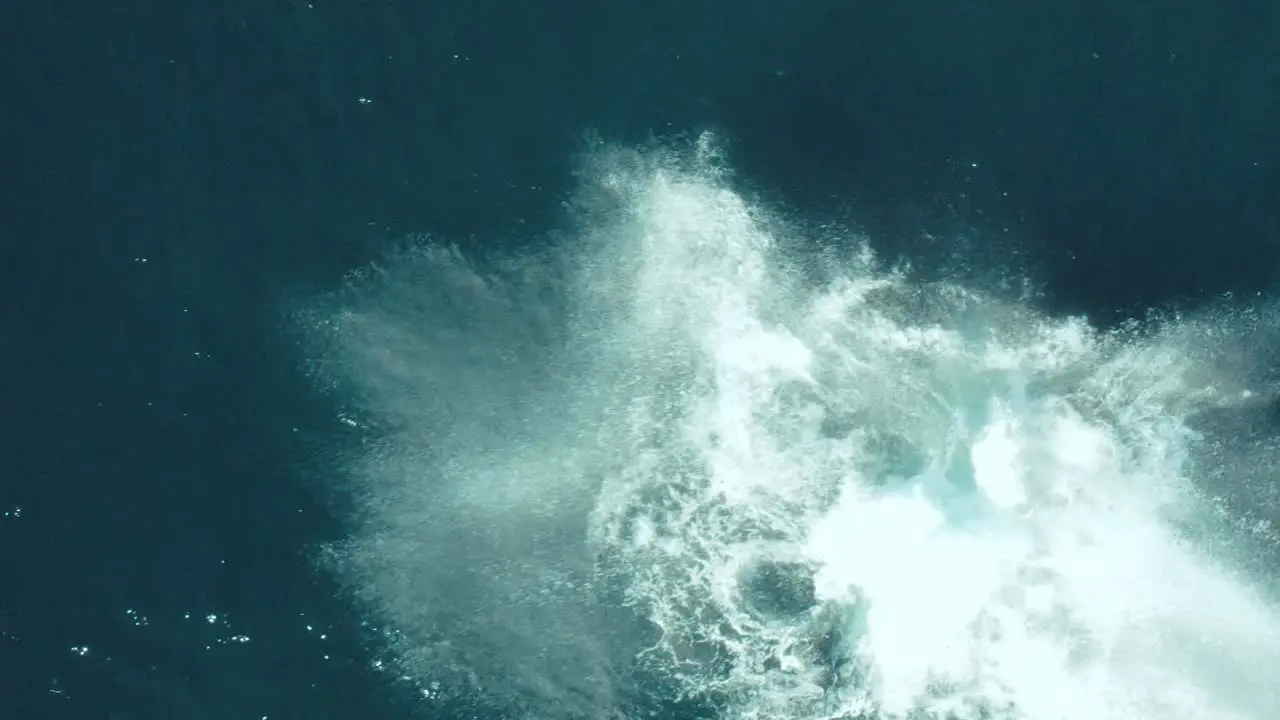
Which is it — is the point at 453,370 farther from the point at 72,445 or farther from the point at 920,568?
the point at 920,568

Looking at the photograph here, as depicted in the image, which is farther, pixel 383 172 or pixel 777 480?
pixel 383 172

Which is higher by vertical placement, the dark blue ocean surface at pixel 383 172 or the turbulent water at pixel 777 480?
the dark blue ocean surface at pixel 383 172

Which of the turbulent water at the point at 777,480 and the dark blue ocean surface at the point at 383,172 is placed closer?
the turbulent water at the point at 777,480

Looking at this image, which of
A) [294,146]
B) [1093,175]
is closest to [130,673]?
[294,146]

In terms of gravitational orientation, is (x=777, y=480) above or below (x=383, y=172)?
below
